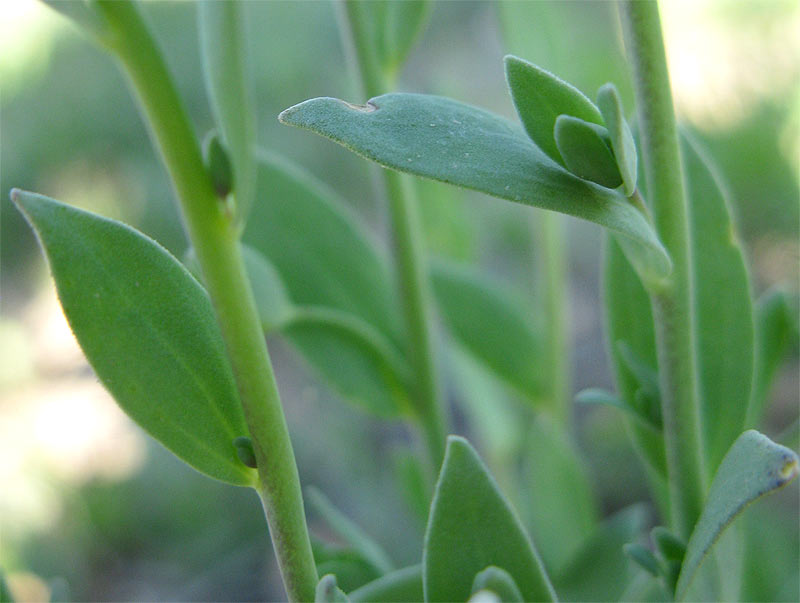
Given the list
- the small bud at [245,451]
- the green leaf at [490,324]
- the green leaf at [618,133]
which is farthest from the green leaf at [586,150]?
the green leaf at [490,324]

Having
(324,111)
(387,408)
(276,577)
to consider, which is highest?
(324,111)

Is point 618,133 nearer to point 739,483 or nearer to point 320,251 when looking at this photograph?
point 739,483

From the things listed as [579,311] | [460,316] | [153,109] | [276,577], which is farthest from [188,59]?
[153,109]

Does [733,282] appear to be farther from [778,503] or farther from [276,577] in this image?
[276,577]

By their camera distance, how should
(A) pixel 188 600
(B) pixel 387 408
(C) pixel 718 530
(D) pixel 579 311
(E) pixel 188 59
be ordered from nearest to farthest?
(C) pixel 718 530 < (B) pixel 387 408 < (A) pixel 188 600 < (D) pixel 579 311 < (E) pixel 188 59

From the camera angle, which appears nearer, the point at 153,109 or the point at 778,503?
the point at 153,109

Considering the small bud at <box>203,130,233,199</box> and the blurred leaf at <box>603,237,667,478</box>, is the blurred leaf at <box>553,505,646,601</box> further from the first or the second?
the small bud at <box>203,130,233,199</box>

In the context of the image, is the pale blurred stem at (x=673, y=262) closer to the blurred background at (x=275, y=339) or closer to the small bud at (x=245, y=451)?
the small bud at (x=245, y=451)

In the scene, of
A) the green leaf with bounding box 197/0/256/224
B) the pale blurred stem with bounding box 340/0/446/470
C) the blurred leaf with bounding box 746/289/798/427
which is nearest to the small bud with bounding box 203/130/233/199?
the green leaf with bounding box 197/0/256/224
